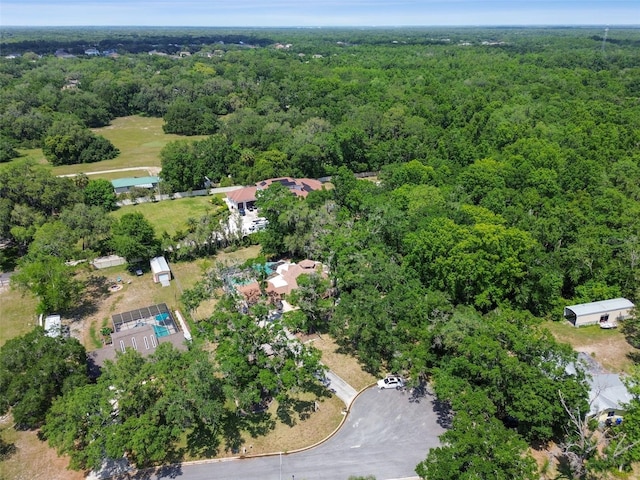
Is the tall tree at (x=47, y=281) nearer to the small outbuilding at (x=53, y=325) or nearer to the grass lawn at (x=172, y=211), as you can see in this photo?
the small outbuilding at (x=53, y=325)

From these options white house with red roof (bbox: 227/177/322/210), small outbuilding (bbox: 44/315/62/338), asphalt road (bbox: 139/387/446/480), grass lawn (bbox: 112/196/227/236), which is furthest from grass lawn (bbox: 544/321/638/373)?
grass lawn (bbox: 112/196/227/236)

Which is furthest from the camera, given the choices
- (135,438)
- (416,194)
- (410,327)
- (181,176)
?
(181,176)

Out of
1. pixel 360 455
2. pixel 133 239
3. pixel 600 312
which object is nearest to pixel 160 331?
pixel 133 239

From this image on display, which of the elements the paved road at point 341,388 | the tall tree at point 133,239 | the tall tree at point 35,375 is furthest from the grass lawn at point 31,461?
the tall tree at point 133,239

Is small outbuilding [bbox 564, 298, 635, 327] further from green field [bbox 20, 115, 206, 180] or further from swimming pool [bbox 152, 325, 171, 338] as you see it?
green field [bbox 20, 115, 206, 180]

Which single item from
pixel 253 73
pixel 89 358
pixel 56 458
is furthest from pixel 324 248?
pixel 253 73

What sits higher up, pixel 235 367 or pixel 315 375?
pixel 235 367

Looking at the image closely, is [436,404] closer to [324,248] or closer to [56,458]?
[324,248]
